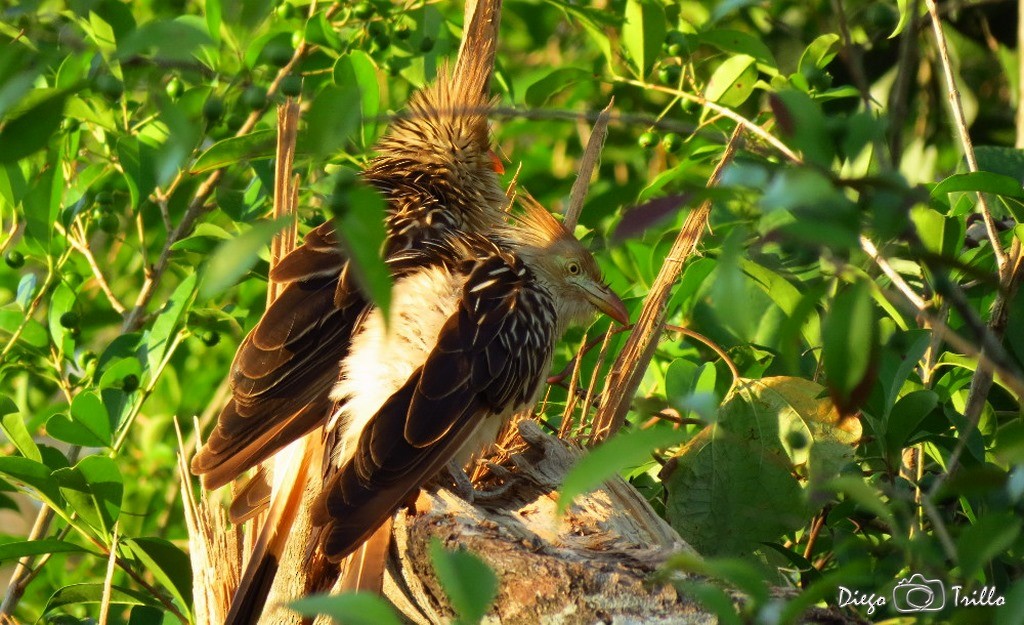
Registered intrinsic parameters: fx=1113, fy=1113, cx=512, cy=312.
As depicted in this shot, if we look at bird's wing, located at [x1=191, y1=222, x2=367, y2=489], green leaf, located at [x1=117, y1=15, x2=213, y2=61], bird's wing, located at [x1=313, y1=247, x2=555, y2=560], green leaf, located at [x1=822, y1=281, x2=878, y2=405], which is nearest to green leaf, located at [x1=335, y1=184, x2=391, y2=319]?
green leaf, located at [x1=117, y1=15, x2=213, y2=61]

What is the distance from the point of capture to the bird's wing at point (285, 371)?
2799 millimetres

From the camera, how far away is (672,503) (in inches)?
111

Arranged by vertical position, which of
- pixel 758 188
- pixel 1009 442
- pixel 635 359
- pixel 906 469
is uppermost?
pixel 758 188

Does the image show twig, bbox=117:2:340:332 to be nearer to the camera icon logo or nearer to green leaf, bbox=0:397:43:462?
green leaf, bbox=0:397:43:462

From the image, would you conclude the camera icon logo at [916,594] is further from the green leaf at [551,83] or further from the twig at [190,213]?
the twig at [190,213]

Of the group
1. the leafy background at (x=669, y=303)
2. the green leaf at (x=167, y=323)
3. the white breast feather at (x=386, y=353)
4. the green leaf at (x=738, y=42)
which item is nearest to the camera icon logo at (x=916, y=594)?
the leafy background at (x=669, y=303)

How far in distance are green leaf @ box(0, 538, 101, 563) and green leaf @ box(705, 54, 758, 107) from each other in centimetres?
218

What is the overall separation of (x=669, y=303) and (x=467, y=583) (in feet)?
7.21

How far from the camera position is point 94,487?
279cm

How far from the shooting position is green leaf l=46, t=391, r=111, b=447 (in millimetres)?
3033

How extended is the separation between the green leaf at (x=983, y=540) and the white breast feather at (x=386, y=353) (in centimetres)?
163

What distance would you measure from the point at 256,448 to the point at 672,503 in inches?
41.7

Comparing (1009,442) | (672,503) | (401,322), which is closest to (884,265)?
(1009,442)

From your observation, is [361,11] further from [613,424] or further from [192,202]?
[613,424]
